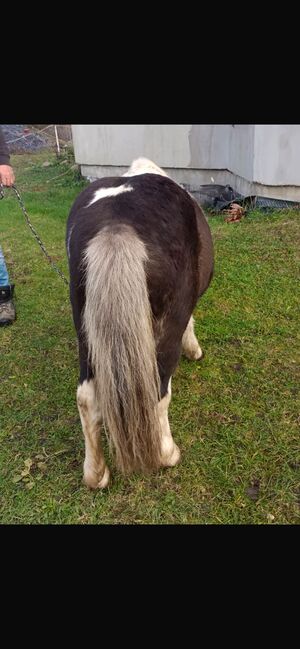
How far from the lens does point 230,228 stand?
5.50 metres

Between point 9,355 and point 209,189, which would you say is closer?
point 9,355

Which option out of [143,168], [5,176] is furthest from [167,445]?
[5,176]

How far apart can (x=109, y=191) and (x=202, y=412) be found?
1.40m

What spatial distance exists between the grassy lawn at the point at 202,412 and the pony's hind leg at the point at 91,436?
0.08 metres

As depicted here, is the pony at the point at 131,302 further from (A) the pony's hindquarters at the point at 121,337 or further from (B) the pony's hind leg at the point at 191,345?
(B) the pony's hind leg at the point at 191,345

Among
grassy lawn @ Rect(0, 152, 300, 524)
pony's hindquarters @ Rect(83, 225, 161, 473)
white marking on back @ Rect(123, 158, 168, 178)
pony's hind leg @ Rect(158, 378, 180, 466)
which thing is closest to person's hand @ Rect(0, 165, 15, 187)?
white marking on back @ Rect(123, 158, 168, 178)

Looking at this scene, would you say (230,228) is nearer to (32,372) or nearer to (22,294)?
(22,294)

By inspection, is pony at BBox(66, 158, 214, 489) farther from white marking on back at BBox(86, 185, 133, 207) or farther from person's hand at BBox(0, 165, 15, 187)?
person's hand at BBox(0, 165, 15, 187)

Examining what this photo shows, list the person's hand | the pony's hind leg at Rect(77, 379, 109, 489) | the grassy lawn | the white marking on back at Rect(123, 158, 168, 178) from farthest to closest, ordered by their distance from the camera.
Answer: the person's hand, the white marking on back at Rect(123, 158, 168, 178), the grassy lawn, the pony's hind leg at Rect(77, 379, 109, 489)

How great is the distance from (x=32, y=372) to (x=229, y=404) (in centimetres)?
140

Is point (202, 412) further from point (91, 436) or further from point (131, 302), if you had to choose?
point (131, 302)

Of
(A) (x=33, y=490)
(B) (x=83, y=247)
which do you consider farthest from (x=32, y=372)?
(B) (x=83, y=247)

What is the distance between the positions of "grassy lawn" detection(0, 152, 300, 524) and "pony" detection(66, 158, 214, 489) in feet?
1.11

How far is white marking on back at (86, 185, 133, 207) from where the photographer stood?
7.04ft
